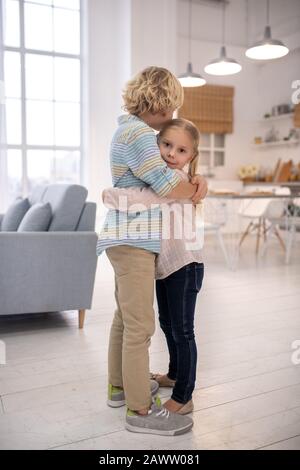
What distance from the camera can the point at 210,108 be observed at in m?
8.27

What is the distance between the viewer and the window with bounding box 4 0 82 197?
7000mm

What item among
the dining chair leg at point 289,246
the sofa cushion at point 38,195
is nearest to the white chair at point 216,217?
the dining chair leg at point 289,246

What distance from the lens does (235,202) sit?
7.80m

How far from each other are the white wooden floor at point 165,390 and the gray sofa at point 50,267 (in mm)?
184

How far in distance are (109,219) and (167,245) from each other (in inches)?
8.7

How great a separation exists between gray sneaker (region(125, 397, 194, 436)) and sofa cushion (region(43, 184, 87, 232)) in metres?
1.56

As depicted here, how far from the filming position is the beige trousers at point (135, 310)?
1.53 meters

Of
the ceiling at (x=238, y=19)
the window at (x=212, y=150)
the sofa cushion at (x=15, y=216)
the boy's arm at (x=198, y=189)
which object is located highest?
the ceiling at (x=238, y=19)

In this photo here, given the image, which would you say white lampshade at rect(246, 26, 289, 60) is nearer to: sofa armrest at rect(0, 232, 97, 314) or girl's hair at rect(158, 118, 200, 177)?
sofa armrest at rect(0, 232, 97, 314)

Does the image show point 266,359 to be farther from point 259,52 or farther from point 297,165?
point 297,165

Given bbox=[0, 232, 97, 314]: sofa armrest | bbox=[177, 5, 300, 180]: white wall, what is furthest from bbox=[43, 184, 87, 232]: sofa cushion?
bbox=[177, 5, 300, 180]: white wall

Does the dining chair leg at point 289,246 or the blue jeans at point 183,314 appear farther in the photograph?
the dining chair leg at point 289,246

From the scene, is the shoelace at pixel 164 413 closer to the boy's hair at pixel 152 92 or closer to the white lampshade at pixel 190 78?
the boy's hair at pixel 152 92
